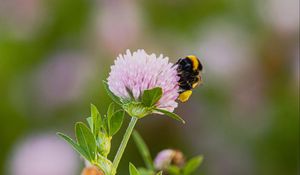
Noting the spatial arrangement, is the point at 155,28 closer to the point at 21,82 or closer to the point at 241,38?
the point at 241,38

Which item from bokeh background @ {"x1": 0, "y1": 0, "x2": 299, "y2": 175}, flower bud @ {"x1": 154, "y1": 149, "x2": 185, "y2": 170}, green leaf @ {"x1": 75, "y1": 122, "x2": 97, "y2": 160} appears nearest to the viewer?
green leaf @ {"x1": 75, "y1": 122, "x2": 97, "y2": 160}

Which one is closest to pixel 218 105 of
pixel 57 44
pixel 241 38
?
pixel 241 38

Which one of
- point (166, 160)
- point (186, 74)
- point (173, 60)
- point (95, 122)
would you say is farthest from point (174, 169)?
point (173, 60)

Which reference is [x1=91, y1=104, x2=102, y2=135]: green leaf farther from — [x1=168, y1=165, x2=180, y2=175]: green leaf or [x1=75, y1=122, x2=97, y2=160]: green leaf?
[x1=168, y1=165, x2=180, y2=175]: green leaf

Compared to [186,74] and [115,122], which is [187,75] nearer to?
[186,74]

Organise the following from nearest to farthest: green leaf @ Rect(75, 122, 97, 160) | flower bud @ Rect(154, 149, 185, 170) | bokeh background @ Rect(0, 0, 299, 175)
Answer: green leaf @ Rect(75, 122, 97, 160)
flower bud @ Rect(154, 149, 185, 170)
bokeh background @ Rect(0, 0, 299, 175)

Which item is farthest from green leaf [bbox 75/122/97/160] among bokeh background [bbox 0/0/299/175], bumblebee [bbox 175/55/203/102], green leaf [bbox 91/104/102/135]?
bokeh background [bbox 0/0/299/175]
